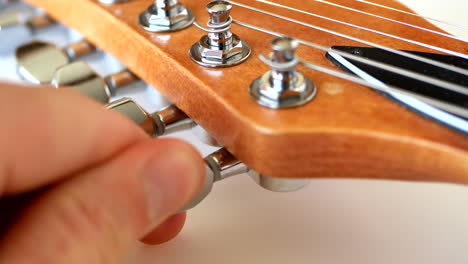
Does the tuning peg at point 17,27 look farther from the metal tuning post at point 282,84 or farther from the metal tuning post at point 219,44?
the metal tuning post at point 282,84

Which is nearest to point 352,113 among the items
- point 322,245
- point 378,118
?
point 378,118

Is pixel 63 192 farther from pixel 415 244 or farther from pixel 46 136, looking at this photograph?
pixel 415 244

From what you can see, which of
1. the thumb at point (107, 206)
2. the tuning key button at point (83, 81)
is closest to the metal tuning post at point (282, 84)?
the thumb at point (107, 206)

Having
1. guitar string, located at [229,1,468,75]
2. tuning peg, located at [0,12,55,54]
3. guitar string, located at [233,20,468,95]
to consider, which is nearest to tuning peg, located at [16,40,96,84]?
tuning peg, located at [0,12,55,54]

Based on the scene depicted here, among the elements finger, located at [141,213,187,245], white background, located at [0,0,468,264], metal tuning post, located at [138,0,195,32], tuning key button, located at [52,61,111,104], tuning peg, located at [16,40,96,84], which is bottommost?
white background, located at [0,0,468,264]

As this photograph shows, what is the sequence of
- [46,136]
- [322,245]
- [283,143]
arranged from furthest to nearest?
1. [322,245]
2. [283,143]
3. [46,136]

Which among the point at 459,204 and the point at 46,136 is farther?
the point at 459,204

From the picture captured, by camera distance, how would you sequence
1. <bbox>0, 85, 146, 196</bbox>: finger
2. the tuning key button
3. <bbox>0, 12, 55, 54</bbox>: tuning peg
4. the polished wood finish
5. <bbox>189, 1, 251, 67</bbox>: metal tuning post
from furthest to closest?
1. <bbox>0, 12, 55, 54</bbox>: tuning peg
2. the tuning key button
3. <bbox>189, 1, 251, 67</bbox>: metal tuning post
4. the polished wood finish
5. <bbox>0, 85, 146, 196</bbox>: finger

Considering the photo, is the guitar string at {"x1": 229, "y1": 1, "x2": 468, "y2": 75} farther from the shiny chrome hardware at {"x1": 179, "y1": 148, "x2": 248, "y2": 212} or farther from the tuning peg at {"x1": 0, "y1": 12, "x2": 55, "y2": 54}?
the tuning peg at {"x1": 0, "y1": 12, "x2": 55, "y2": 54}

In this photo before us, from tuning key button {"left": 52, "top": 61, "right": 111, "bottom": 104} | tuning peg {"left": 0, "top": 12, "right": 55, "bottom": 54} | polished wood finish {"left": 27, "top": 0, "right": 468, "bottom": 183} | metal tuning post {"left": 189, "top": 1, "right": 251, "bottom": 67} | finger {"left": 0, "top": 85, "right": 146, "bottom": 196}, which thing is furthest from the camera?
tuning peg {"left": 0, "top": 12, "right": 55, "bottom": 54}
